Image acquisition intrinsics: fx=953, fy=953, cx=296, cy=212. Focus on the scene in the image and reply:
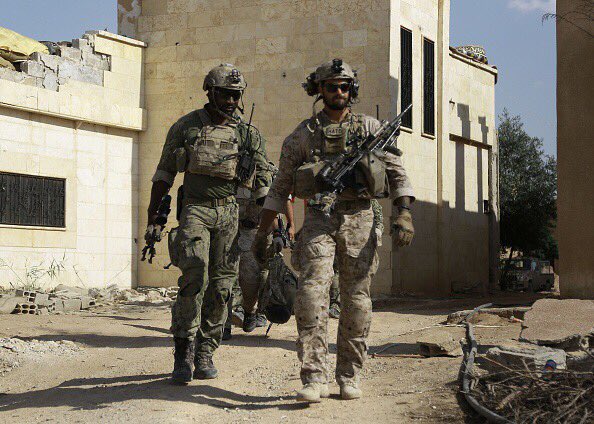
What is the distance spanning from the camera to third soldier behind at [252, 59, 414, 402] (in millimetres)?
5520

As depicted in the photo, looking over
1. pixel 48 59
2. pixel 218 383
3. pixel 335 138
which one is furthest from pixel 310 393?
pixel 48 59

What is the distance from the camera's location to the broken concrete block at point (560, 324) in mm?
7113

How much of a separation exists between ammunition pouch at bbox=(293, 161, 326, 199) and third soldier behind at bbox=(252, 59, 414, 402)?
1cm

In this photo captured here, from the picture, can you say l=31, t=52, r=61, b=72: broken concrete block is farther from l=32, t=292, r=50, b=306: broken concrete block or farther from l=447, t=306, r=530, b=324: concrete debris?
l=447, t=306, r=530, b=324: concrete debris

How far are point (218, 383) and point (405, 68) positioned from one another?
11437 millimetres

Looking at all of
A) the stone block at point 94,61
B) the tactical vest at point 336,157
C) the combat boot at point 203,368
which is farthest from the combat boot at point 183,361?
the stone block at point 94,61

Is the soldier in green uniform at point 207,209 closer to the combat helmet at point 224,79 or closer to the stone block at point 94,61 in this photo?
the combat helmet at point 224,79

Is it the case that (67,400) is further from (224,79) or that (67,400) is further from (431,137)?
(431,137)

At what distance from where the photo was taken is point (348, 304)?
571 cm

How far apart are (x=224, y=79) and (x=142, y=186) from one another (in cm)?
1155

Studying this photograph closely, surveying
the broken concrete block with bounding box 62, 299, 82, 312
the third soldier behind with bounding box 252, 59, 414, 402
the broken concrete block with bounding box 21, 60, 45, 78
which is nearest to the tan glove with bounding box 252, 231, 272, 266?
the third soldier behind with bounding box 252, 59, 414, 402

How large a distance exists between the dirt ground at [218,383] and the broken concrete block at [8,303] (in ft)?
8.20

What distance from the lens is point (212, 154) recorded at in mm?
6551

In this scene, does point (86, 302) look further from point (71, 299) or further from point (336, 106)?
point (336, 106)
